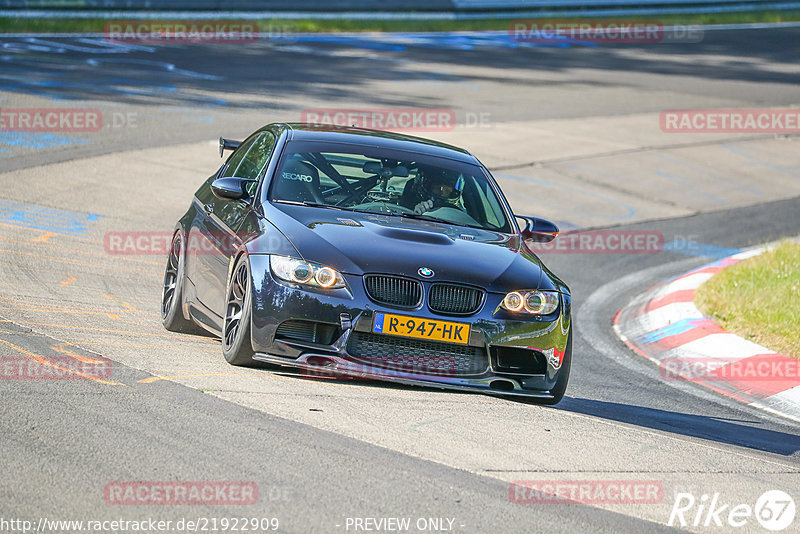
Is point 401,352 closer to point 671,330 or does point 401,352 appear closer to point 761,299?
point 671,330

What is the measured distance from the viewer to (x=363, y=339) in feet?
20.6

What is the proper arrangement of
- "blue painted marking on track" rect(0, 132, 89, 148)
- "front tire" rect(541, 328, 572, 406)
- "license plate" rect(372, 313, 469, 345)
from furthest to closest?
"blue painted marking on track" rect(0, 132, 89, 148)
"front tire" rect(541, 328, 572, 406)
"license plate" rect(372, 313, 469, 345)

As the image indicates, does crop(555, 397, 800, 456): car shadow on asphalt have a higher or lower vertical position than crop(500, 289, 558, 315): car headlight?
lower

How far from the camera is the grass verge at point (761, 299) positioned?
31.8ft

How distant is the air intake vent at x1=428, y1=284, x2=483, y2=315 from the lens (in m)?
6.36

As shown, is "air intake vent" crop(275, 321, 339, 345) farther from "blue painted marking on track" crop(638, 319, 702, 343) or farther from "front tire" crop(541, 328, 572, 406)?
"blue painted marking on track" crop(638, 319, 702, 343)

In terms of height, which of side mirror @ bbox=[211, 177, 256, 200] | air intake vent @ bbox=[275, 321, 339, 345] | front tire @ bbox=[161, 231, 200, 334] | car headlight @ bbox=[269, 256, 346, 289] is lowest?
front tire @ bbox=[161, 231, 200, 334]

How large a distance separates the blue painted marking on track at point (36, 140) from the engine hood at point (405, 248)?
30.4 feet

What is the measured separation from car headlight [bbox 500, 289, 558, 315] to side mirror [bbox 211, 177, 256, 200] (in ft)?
6.29

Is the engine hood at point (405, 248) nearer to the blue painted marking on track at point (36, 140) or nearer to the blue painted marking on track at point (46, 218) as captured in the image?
the blue painted marking on track at point (46, 218)

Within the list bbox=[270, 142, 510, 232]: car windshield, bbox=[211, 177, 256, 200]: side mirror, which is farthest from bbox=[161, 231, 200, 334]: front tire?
bbox=[270, 142, 510, 232]: car windshield

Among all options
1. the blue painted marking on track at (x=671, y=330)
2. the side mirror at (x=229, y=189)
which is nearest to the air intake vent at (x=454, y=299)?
the side mirror at (x=229, y=189)

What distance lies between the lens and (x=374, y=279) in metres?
6.34

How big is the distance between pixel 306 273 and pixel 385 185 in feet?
4.75
